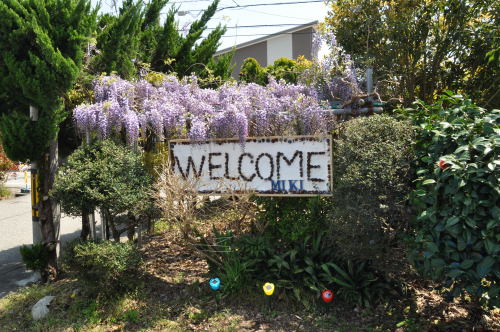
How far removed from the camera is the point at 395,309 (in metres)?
3.82

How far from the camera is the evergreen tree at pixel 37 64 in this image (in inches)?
178

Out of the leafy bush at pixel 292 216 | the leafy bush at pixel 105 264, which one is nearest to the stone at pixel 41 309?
the leafy bush at pixel 105 264

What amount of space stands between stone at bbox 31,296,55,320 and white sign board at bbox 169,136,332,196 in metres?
2.01

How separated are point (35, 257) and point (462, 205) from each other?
482cm

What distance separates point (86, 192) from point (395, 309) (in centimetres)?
333

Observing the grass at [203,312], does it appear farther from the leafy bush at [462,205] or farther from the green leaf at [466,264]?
the green leaf at [466,264]

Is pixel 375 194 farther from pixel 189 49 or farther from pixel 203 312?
pixel 189 49

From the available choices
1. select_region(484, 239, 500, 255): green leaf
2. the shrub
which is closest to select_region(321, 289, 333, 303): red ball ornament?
select_region(484, 239, 500, 255): green leaf

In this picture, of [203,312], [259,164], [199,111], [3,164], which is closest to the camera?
[203,312]

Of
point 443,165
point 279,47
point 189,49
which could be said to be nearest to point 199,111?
point 443,165

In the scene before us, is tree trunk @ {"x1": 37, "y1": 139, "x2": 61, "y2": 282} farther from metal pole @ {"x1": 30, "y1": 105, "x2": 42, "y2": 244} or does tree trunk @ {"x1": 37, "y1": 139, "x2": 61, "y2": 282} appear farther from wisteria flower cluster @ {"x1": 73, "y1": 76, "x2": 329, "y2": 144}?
wisteria flower cluster @ {"x1": 73, "y1": 76, "x2": 329, "y2": 144}

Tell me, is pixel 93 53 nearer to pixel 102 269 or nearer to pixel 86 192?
pixel 86 192

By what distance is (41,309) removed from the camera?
4316 millimetres

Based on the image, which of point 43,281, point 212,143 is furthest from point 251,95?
point 43,281
